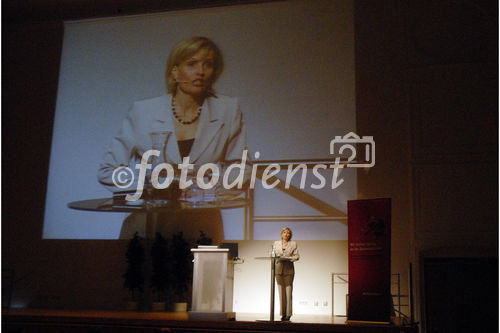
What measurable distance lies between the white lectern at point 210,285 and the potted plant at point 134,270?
Answer: 1.38 metres

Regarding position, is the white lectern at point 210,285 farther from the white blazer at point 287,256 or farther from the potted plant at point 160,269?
the potted plant at point 160,269

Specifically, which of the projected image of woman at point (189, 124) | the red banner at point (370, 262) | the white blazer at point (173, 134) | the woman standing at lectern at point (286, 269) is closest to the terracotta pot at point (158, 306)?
the projected image of woman at point (189, 124)

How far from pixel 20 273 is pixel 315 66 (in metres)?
4.96

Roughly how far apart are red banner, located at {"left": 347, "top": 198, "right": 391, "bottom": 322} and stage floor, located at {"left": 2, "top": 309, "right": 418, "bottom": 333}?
18 cm

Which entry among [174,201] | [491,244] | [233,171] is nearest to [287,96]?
[233,171]

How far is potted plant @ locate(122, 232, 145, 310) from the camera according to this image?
7379mm

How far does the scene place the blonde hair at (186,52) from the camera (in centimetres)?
805

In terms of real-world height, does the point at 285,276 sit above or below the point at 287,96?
below

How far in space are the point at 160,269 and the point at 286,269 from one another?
1.75m

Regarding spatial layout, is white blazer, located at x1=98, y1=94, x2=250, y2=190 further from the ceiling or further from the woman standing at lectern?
the ceiling

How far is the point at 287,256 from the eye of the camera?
655 cm

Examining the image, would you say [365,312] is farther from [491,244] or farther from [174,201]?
[174,201]

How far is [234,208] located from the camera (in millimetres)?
7543

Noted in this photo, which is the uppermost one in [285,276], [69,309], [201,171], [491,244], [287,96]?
[287,96]
